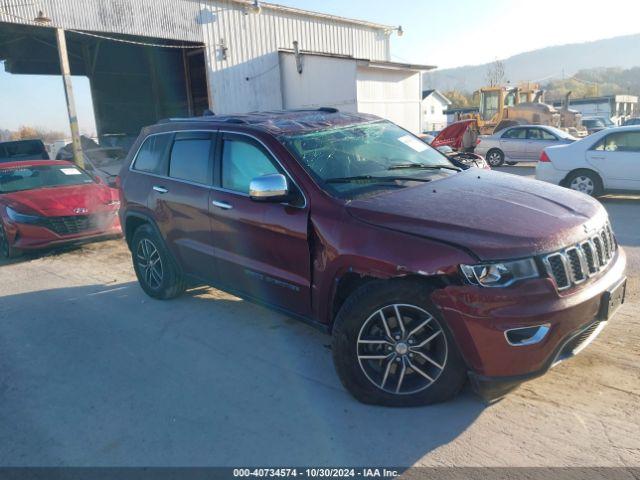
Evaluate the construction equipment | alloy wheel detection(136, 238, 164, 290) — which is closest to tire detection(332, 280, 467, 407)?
alloy wheel detection(136, 238, 164, 290)

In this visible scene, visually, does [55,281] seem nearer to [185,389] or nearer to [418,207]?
[185,389]

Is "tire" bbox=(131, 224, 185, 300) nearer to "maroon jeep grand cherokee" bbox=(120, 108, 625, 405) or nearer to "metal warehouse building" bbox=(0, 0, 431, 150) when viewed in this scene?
"maroon jeep grand cherokee" bbox=(120, 108, 625, 405)

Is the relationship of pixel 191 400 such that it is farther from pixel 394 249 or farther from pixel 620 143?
pixel 620 143

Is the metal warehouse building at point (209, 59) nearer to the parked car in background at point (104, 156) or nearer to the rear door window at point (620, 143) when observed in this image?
the parked car in background at point (104, 156)

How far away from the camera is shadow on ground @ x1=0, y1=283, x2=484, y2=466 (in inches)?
114

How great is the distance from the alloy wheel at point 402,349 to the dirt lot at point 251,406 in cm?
19

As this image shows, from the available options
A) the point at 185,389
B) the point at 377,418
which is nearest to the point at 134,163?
the point at 185,389

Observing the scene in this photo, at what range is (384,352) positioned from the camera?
10.3ft

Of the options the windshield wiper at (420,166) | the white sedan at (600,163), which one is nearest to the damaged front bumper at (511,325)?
the windshield wiper at (420,166)

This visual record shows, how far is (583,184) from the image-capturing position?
31.6ft

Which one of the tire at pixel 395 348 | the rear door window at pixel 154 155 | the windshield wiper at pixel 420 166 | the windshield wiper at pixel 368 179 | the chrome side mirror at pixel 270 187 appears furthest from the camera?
the rear door window at pixel 154 155

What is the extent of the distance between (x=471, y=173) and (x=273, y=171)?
63.3 inches

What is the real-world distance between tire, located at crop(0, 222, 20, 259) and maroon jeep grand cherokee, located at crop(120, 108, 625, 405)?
4316 millimetres

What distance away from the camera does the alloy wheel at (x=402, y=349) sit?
3.00 meters
